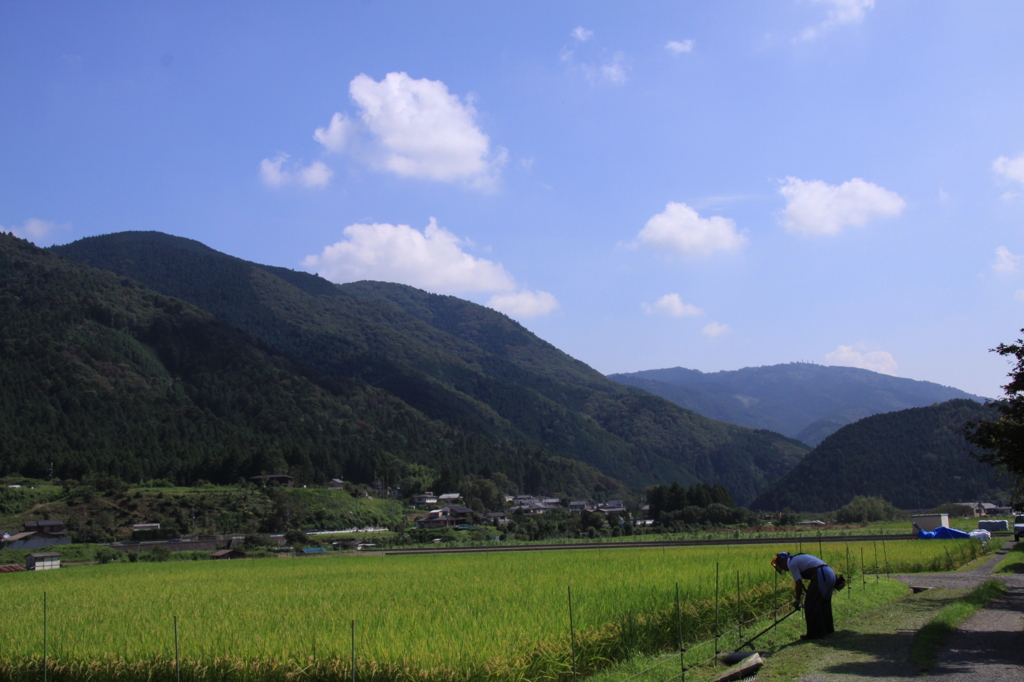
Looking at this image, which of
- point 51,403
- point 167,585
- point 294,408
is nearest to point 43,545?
point 167,585

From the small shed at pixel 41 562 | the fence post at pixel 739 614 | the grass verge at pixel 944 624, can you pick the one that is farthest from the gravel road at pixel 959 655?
the small shed at pixel 41 562

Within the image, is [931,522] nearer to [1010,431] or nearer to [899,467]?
[1010,431]

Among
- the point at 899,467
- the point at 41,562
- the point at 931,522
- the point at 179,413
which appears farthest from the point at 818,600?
the point at 179,413

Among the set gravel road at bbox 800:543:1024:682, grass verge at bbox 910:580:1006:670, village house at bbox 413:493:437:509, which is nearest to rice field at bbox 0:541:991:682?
gravel road at bbox 800:543:1024:682

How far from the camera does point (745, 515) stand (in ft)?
262

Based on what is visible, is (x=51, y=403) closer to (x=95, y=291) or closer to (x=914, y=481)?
(x=95, y=291)

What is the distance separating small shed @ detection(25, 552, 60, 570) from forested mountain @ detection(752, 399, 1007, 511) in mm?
113497

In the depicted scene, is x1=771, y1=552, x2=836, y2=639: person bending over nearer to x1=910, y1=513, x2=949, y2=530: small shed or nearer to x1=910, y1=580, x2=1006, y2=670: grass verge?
x1=910, y1=580, x2=1006, y2=670: grass verge

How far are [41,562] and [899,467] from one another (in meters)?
124

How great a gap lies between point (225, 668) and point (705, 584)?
408 inches

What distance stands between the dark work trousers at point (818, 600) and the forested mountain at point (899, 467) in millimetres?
121069

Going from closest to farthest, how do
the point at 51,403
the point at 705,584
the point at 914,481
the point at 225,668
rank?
the point at 225,668, the point at 705,584, the point at 914,481, the point at 51,403

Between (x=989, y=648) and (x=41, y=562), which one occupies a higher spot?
(x=989, y=648)

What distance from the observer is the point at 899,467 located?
414ft
